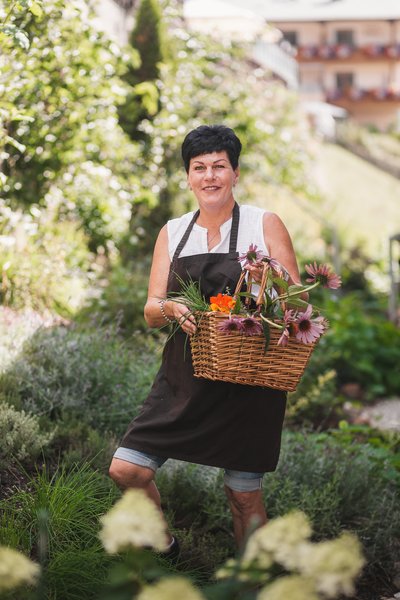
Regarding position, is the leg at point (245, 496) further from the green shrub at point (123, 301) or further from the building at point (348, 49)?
the building at point (348, 49)

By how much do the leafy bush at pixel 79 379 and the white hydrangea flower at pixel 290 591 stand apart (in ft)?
9.09

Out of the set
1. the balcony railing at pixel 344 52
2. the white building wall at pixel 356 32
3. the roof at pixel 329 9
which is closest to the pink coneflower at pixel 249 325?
the balcony railing at pixel 344 52

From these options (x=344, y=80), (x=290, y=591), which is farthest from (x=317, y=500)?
(x=344, y=80)

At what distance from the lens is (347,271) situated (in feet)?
40.6

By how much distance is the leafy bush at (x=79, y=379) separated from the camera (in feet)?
14.1

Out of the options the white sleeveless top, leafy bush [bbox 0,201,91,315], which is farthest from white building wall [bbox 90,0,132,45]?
the white sleeveless top

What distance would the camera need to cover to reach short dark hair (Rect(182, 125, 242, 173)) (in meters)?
3.20

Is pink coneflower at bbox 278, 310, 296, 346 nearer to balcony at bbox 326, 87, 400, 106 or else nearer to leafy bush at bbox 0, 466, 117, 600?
leafy bush at bbox 0, 466, 117, 600

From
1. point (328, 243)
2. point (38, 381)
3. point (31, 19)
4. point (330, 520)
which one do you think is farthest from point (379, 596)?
point (328, 243)

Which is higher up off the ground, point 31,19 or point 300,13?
point 300,13

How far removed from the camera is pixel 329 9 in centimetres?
4734

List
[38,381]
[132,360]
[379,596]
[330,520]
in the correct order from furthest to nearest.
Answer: [132,360] < [38,381] < [330,520] < [379,596]

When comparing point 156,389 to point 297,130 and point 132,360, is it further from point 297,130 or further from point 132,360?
point 297,130

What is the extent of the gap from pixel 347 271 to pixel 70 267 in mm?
5856
